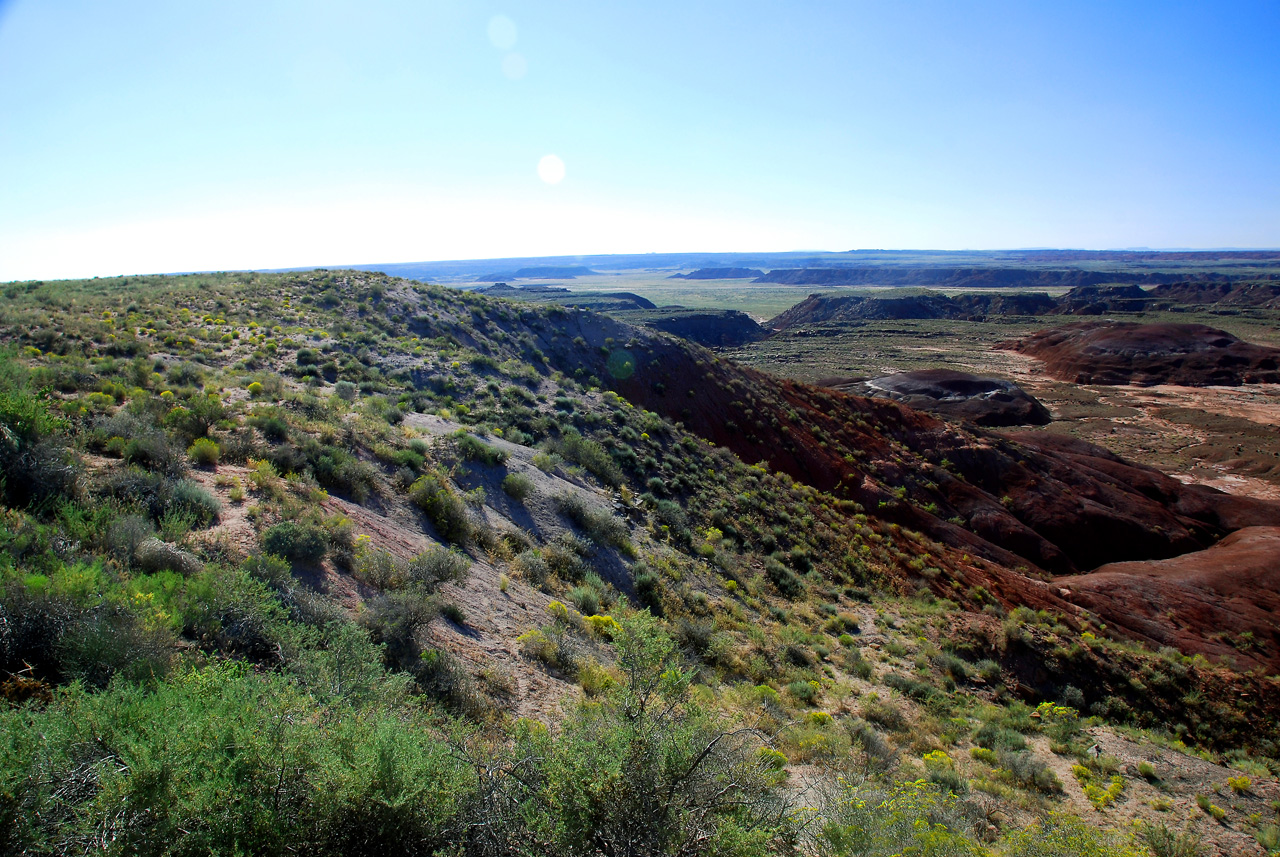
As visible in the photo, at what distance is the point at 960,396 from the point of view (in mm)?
45281

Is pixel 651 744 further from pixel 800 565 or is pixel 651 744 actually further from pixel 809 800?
pixel 800 565

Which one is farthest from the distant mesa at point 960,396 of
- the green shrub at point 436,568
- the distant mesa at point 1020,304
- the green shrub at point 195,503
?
the distant mesa at point 1020,304

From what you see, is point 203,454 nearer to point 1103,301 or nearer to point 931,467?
point 931,467

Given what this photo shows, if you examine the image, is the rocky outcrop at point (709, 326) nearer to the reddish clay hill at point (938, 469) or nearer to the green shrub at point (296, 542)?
the reddish clay hill at point (938, 469)

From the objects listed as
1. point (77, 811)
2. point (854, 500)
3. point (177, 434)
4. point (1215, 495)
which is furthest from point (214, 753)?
point (1215, 495)

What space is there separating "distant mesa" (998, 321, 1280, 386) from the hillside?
5007cm

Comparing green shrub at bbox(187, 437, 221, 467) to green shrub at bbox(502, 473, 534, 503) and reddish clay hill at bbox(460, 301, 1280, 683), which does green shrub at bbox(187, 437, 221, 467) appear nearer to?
green shrub at bbox(502, 473, 534, 503)

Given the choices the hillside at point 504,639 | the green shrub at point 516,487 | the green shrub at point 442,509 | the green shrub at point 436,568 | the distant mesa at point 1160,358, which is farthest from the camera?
the distant mesa at point 1160,358

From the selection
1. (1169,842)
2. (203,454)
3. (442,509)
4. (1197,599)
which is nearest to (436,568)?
(442,509)

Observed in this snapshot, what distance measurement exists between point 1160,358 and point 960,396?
33.7 m

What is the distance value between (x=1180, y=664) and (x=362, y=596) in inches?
684

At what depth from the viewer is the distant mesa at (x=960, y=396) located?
42719mm

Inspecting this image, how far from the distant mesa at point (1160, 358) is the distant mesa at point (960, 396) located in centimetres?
2154

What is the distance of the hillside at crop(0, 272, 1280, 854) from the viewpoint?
3.23 meters
